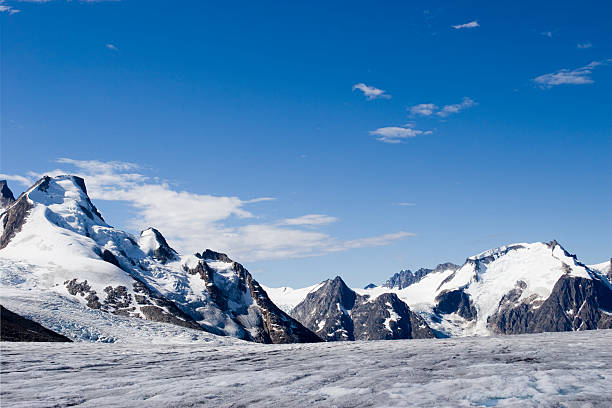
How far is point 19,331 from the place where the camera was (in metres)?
64.3

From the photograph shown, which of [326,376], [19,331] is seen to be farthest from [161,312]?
[326,376]

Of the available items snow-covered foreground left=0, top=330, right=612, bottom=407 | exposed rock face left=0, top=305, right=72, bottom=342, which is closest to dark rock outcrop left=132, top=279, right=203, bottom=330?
exposed rock face left=0, top=305, right=72, bottom=342

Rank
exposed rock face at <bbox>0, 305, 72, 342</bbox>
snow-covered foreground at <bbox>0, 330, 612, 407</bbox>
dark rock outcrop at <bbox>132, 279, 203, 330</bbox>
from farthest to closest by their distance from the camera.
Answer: dark rock outcrop at <bbox>132, 279, 203, 330</bbox>
exposed rock face at <bbox>0, 305, 72, 342</bbox>
snow-covered foreground at <bbox>0, 330, 612, 407</bbox>

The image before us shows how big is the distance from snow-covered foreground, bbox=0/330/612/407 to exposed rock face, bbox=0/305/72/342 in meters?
41.5

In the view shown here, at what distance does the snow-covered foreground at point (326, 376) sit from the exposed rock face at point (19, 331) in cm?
4149

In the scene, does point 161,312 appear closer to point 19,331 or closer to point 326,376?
point 19,331

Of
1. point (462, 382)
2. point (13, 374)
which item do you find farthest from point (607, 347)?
point (13, 374)

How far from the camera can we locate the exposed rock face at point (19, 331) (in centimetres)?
5856

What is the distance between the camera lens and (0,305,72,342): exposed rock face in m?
58.6

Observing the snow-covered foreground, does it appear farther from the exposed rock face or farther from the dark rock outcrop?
the dark rock outcrop

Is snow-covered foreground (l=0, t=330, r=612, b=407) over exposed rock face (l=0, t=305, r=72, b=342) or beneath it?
over

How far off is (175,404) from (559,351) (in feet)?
51.6

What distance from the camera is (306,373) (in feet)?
52.9

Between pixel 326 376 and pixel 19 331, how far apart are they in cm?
6374
